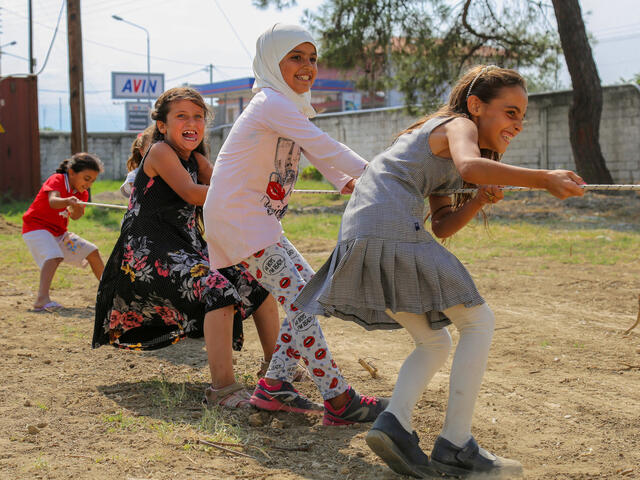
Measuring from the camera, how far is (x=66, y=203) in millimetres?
5898

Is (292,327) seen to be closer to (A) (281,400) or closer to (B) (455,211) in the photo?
(A) (281,400)

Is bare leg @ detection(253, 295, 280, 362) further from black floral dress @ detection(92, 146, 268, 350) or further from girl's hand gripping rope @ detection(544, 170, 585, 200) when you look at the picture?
girl's hand gripping rope @ detection(544, 170, 585, 200)

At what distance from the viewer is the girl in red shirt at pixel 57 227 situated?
611cm

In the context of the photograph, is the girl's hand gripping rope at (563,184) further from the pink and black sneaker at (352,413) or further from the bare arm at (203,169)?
the bare arm at (203,169)

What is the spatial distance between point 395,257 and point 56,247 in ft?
14.5

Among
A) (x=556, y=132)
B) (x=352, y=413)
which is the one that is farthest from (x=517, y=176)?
(x=556, y=132)

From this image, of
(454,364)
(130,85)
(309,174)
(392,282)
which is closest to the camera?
(392,282)

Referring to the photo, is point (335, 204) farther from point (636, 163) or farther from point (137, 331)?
point (137, 331)

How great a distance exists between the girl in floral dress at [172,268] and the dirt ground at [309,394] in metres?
0.32

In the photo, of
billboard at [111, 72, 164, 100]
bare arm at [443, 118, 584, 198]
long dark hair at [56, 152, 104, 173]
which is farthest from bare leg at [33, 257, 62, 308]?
billboard at [111, 72, 164, 100]

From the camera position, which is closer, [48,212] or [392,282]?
[392,282]

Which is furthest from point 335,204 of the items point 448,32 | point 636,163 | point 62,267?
point 62,267

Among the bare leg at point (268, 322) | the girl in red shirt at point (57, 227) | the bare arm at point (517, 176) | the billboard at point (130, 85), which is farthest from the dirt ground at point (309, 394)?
the billboard at point (130, 85)

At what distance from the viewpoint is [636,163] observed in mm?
15602
